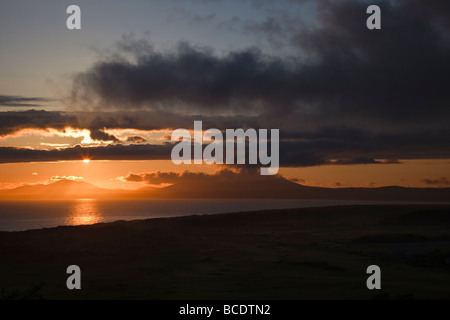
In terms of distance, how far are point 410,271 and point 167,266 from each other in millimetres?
15605

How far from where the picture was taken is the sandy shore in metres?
24.9

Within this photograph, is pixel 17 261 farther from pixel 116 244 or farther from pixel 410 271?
pixel 410 271

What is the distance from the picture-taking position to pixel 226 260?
35688 mm

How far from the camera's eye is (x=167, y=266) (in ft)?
110

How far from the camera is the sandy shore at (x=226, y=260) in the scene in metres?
24.9

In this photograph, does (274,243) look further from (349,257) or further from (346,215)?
(346,215)
